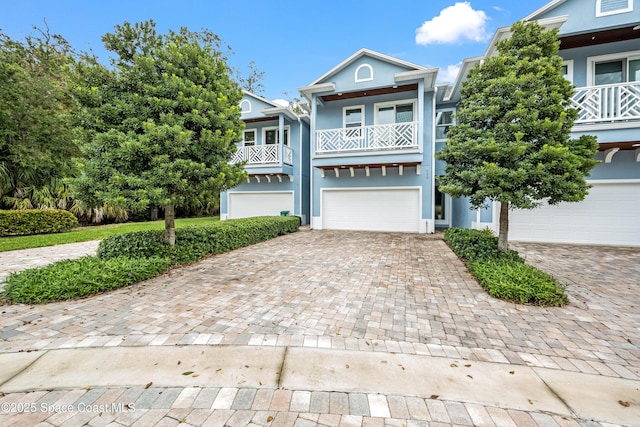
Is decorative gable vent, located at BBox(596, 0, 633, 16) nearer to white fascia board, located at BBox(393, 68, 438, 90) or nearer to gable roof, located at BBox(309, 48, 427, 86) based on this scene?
white fascia board, located at BBox(393, 68, 438, 90)

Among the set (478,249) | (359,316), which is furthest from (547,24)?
(359,316)

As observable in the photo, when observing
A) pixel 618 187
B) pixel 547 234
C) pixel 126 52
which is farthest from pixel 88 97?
pixel 618 187

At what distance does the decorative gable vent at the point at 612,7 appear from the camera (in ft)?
26.0

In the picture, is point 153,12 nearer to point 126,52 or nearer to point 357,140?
point 126,52

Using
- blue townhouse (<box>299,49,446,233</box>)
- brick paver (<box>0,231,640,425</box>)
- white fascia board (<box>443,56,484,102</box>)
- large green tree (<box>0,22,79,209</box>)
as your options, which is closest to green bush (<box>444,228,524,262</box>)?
brick paver (<box>0,231,640,425</box>)

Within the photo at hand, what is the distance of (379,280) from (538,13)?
408 inches

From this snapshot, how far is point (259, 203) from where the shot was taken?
1523 cm

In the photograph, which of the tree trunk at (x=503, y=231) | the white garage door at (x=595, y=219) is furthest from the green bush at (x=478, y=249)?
the white garage door at (x=595, y=219)

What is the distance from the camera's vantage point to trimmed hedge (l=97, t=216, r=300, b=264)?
232 inches

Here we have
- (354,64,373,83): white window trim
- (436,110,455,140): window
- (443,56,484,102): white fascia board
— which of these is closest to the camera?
(443,56,484,102): white fascia board

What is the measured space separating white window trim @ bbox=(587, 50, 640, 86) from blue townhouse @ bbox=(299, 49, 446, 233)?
15.8ft

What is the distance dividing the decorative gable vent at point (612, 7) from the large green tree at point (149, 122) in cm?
1150

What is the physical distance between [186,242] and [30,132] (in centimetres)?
1258

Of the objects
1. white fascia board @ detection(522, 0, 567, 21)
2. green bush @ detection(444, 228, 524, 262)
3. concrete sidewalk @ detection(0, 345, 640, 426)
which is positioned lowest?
concrete sidewalk @ detection(0, 345, 640, 426)
